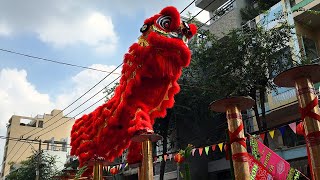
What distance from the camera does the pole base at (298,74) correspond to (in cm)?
411

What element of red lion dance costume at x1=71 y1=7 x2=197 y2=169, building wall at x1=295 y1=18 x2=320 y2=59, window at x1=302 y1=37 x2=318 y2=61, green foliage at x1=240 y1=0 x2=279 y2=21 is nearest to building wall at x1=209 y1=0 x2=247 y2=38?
green foliage at x1=240 y1=0 x2=279 y2=21

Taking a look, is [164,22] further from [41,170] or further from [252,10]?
[41,170]

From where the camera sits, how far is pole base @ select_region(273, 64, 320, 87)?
4.11 m

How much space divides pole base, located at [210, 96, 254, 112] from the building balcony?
11.6m

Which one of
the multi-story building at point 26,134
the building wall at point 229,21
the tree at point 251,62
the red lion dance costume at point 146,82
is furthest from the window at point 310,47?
the multi-story building at point 26,134

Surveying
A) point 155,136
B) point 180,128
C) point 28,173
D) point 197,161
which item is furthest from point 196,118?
point 28,173

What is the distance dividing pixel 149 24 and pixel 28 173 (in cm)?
2321

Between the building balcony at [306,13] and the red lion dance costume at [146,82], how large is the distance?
381 inches

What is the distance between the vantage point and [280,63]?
13.0 metres

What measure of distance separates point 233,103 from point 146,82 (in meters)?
2.71

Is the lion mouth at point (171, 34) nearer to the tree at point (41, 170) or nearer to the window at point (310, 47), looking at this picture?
the window at point (310, 47)

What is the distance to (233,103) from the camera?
476cm

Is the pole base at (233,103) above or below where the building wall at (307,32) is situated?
below

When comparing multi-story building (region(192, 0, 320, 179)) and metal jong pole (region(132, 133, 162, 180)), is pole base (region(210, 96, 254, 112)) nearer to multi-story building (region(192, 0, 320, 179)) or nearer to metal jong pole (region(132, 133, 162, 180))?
metal jong pole (region(132, 133, 162, 180))
